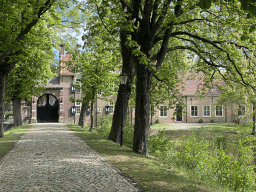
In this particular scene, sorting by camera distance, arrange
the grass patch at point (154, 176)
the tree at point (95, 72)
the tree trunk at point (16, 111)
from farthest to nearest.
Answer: the tree trunk at point (16, 111) < the tree at point (95, 72) < the grass patch at point (154, 176)

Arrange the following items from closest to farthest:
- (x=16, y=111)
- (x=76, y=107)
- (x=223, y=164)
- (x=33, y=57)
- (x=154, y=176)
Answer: (x=154, y=176) → (x=223, y=164) → (x=33, y=57) → (x=16, y=111) → (x=76, y=107)

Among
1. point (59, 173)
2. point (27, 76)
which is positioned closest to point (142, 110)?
point (59, 173)

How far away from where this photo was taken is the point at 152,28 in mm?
9328

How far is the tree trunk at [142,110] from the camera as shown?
9.32 metres

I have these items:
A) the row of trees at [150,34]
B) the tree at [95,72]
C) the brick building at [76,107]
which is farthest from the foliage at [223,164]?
the brick building at [76,107]

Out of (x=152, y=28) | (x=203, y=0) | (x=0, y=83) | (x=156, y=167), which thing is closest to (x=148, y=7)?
(x=152, y=28)

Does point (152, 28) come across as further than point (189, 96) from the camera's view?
No

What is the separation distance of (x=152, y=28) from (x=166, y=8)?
109 cm

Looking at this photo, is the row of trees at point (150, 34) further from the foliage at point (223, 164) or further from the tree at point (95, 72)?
the tree at point (95, 72)

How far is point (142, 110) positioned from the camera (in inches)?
370

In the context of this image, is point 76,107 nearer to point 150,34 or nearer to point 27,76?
point 27,76

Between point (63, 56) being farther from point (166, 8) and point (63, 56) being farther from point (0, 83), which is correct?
point (166, 8)

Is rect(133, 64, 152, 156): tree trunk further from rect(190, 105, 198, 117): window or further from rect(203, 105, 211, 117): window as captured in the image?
rect(203, 105, 211, 117): window

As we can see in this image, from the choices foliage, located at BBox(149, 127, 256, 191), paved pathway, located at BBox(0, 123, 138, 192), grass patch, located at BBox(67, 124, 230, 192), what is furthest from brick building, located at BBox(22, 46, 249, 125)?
foliage, located at BBox(149, 127, 256, 191)
